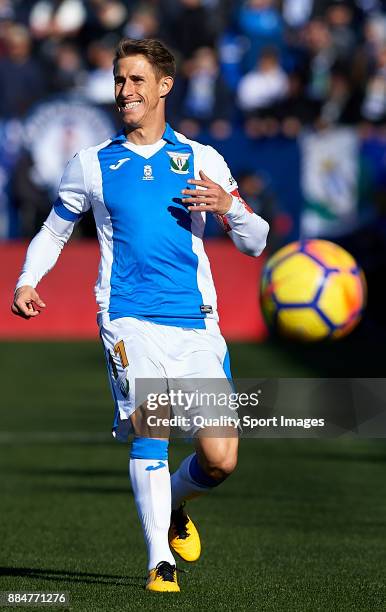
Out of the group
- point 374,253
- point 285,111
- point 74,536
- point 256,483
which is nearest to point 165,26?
point 285,111

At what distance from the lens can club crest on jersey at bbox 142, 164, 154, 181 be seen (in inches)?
253

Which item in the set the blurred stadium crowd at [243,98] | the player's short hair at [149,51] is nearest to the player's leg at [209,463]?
the player's short hair at [149,51]

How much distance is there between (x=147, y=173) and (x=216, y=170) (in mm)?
334

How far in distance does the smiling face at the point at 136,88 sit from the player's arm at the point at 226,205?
0.37 metres

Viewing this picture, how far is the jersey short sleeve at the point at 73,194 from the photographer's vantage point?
6.47 metres

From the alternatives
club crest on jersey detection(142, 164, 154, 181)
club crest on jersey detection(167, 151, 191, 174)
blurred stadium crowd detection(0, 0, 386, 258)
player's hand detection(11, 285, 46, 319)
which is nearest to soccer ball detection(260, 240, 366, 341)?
club crest on jersey detection(167, 151, 191, 174)

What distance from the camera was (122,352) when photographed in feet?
20.7

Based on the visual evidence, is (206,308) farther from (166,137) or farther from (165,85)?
(165,85)

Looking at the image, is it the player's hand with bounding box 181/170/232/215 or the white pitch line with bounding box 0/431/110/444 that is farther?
the white pitch line with bounding box 0/431/110/444

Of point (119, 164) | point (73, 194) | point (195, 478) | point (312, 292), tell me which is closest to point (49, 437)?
point (312, 292)

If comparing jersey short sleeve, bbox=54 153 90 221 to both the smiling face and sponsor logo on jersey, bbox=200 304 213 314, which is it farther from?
sponsor logo on jersey, bbox=200 304 213 314

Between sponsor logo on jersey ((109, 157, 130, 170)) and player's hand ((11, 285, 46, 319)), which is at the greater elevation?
sponsor logo on jersey ((109, 157, 130, 170))

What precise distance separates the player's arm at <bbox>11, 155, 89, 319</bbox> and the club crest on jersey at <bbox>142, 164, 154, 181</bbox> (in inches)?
10.9

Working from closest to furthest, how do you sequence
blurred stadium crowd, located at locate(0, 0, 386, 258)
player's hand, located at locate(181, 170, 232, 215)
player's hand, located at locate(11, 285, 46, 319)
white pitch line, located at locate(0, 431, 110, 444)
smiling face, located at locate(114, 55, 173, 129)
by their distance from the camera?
player's hand, located at locate(181, 170, 232, 215) → player's hand, located at locate(11, 285, 46, 319) → smiling face, located at locate(114, 55, 173, 129) → white pitch line, located at locate(0, 431, 110, 444) → blurred stadium crowd, located at locate(0, 0, 386, 258)
